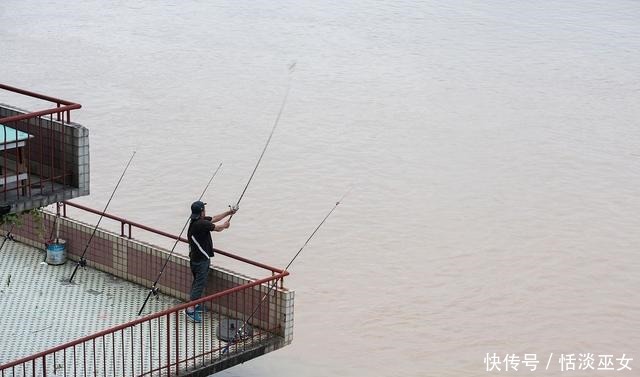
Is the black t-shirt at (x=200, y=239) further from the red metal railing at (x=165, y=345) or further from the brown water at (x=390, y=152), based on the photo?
the brown water at (x=390, y=152)

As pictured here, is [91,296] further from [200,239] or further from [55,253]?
[200,239]

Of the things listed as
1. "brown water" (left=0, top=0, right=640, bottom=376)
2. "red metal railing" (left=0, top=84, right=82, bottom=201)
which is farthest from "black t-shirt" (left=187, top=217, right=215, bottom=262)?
"brown water" (left=0, top=0, right=640, bottom=376)

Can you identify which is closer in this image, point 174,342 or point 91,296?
point 174,342

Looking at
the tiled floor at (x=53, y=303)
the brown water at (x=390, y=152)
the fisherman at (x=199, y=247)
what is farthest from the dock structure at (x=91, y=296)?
the brown water at (x=390, y=152)

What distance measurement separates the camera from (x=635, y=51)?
31344 mm

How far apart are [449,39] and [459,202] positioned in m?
13.0

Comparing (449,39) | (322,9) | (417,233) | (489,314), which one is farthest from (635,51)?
(489,314)

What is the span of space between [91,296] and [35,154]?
182 cm

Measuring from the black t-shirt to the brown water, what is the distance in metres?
1.99

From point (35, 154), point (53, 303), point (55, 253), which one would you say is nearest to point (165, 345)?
point (53, 303)

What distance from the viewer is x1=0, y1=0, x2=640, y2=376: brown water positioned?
1553 centimetres

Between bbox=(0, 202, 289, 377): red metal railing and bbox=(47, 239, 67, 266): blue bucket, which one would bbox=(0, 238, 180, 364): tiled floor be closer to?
bbox=(47, 239, 67, 266): blue bucket

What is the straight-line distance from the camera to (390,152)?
22.5m

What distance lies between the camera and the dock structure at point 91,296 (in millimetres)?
10703
